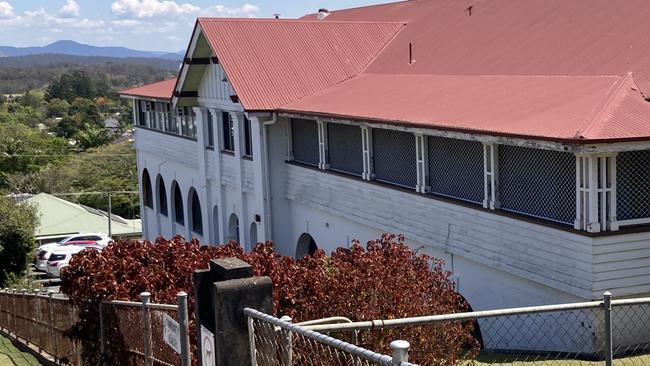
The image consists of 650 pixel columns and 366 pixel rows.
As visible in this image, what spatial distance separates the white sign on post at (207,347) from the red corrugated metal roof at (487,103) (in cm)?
621

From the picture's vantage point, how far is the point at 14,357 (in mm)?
14930

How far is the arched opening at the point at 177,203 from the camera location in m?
31.7

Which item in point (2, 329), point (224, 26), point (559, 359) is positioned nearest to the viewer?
point (559, 359)

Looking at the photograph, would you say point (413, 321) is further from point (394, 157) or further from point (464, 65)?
point (464, 65)

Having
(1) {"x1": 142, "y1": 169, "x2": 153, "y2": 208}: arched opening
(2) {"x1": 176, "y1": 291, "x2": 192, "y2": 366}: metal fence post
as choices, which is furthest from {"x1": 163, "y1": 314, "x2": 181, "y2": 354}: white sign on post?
(1) {"x1": 142, "y1": 169, "x2": 153, "y2": 208}: arched opening

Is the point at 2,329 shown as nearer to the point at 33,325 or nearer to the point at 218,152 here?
the point at 33,325

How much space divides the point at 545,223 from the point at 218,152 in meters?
13.7

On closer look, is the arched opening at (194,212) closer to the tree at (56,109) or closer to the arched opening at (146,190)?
the arched opening at (146,190)

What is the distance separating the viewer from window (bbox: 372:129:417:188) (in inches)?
652

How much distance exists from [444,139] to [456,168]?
24.3 inches

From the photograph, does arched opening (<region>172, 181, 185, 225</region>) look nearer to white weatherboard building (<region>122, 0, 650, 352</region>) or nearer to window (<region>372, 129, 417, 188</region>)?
white weatherboard building (<region>122, 0, 650, 352</region>)

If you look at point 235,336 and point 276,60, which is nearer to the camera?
point 235,336

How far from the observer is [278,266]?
10.4 meters

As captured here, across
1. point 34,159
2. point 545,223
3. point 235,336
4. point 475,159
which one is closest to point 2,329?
point 475,159
